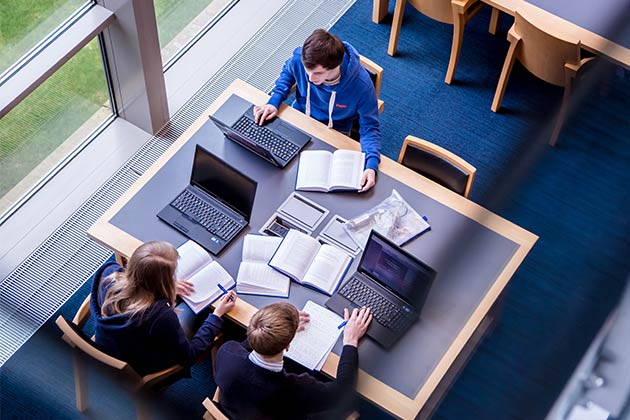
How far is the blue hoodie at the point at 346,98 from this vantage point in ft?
13.0

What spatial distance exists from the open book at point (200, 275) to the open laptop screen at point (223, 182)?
0.83ft

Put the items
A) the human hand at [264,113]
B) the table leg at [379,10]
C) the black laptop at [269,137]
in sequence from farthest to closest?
the table leg at [379,10] → the human hand at [264,113] → the black laptop at [269,137]

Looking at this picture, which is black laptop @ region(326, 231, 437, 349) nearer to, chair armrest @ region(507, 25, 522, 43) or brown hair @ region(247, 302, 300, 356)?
brown hair @ region(247, 302, 300, 356)

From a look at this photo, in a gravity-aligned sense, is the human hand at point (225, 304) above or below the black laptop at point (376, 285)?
below

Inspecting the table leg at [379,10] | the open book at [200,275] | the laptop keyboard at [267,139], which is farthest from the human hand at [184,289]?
the table leg at [379,10]

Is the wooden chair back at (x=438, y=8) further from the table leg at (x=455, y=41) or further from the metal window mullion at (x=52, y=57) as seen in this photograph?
the metal window mullion at (x=52, y=57)

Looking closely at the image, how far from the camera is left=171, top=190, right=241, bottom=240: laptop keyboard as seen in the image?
372 cm

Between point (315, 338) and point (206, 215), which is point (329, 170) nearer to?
point (206, 215)

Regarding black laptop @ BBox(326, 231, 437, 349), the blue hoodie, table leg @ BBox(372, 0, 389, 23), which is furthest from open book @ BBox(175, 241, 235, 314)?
table leg @ BBox(372, 0, 389, 23)

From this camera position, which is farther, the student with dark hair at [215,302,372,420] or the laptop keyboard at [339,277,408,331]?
the laptop keyboard at [339,277,408,331]

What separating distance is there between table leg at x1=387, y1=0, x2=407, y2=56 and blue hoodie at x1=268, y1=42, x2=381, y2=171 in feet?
3.94

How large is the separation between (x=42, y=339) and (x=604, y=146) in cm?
30

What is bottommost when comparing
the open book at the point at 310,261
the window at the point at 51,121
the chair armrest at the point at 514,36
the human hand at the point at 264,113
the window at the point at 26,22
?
the window at the point at 51,121

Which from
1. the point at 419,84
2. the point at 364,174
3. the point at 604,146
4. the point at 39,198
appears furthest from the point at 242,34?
the point at 604,146
